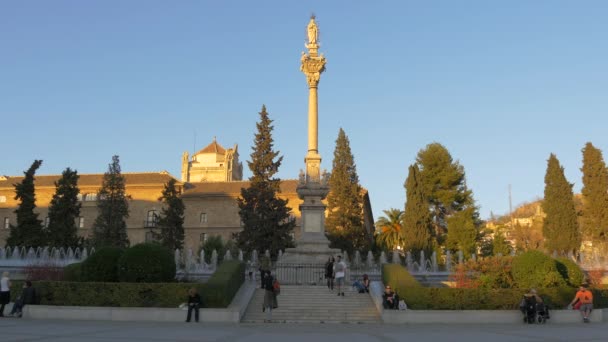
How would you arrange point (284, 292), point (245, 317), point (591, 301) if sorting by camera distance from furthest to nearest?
1. point (284, 292)
2. point (245, 317)
3. point (591, 301)

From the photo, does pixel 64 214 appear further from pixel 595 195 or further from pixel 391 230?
pixel 595 195

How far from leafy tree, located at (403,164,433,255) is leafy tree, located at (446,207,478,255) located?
297 cm

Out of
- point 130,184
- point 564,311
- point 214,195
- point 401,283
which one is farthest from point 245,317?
point 130,184

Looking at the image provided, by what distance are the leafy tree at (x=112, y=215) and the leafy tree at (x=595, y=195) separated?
42.6 metres

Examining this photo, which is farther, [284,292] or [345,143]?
[345,143]

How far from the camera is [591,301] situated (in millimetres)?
16734

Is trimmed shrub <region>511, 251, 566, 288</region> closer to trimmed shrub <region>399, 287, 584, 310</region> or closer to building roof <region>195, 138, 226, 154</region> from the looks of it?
trimmed shrub <region>399, 287, 584, 310</region>

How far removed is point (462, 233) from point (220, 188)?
110 feet

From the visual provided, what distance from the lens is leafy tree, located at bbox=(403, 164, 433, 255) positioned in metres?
44.2

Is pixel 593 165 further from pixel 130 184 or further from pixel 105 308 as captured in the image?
pixel 130 184

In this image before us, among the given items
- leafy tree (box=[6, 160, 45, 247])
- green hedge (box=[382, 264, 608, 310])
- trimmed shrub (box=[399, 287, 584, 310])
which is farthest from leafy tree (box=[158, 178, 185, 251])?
trimmed shrub (box=[399, 287, 584, 310])

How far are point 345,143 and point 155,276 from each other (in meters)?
37.4

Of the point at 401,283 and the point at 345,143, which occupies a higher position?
the point at 345,143

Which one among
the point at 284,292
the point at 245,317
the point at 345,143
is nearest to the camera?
the point at 245,317
